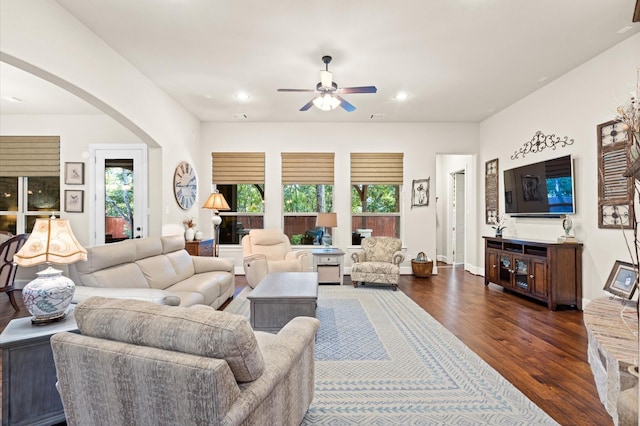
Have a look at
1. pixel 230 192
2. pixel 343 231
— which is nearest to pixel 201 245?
pixel 230 192

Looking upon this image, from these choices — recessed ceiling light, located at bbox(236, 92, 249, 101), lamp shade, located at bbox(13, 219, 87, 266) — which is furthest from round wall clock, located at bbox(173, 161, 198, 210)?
lamp shade, located at bbox(13, 219, 87, 266)

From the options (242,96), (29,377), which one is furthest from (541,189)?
(29,377)

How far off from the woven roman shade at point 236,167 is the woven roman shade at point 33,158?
103 inches

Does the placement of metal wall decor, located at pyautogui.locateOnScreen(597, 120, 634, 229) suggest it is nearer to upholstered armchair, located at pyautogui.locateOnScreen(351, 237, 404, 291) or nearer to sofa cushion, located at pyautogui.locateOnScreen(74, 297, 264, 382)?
upholstered armchair, located at pyautogui.locateOnScreen(351, 237, 404, 291)

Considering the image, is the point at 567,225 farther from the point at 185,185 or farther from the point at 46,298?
the point at 185,185

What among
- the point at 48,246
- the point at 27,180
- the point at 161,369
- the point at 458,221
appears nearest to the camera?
the point at 161,369

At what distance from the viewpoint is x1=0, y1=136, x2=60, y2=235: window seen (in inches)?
217

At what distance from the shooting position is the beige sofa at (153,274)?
240cm

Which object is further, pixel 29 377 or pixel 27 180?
pixel 27 180

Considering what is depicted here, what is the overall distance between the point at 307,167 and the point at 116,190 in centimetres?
336

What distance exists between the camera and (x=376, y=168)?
6.35m

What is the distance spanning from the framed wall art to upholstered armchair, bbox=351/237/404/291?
1.21 meters

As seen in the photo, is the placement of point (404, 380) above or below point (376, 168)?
below

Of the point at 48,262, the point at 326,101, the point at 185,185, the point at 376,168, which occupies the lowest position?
the point at 48,262
